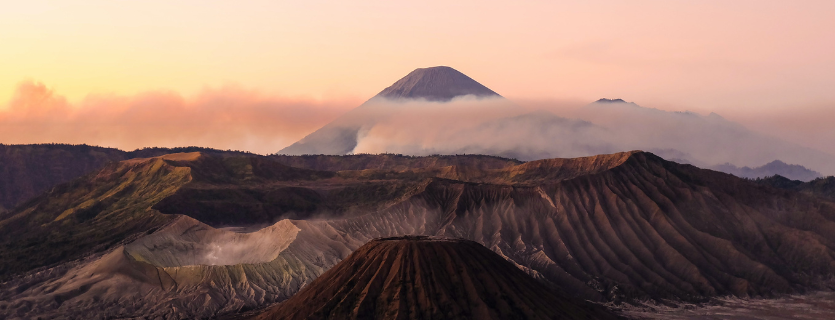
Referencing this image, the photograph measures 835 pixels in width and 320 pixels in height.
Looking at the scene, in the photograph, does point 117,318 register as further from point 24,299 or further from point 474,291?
point 474,291

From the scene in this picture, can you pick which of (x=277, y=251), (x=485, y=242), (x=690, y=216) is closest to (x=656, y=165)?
(x=690, y=216)

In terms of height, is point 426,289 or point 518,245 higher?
point 426,289

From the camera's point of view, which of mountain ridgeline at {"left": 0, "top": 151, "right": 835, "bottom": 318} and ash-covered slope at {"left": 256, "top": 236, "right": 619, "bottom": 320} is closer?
ash-covered slope at {"left": 256, "top": 236, "right": 619, "bottom": 320}

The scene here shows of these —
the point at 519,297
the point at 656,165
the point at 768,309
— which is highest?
the point at 656,165

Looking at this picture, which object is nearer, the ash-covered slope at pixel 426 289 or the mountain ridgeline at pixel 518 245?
the ash-covered slope at pixel 426 289

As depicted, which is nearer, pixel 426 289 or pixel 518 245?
pixel 426 289
